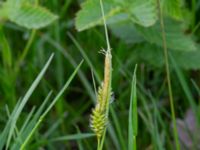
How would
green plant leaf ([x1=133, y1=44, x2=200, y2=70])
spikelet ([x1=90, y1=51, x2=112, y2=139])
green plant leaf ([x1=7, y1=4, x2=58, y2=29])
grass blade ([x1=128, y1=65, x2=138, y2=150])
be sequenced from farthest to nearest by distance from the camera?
green plant leaf ([x1=133, y1=44, x2=200, y2=70])
green plant leaf ([x1=7, y1=4, x2=58, y2=29])
grass blade ([x1=128, y1=65, x2=138, y2=150])
spikelet ([x1=90, y1=51, x2=112, y2=139])

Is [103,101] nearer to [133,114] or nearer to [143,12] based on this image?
[133,114]

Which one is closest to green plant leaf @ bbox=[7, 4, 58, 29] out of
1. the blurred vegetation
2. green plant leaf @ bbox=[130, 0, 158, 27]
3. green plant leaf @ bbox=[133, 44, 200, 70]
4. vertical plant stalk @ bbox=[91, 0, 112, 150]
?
the blurred vegetation

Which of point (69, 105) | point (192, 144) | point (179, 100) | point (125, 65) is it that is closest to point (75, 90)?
point (69, 105)

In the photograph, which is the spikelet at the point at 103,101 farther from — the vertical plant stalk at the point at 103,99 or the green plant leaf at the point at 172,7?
the green plant leaf at the point at 172,7

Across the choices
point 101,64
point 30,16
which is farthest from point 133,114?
point 101,64

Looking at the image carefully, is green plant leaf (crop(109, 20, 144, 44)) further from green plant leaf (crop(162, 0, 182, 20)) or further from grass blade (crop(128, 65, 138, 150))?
grass blade (crop(128, 65, 138, 150))

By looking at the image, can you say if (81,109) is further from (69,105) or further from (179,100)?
(179,100)
